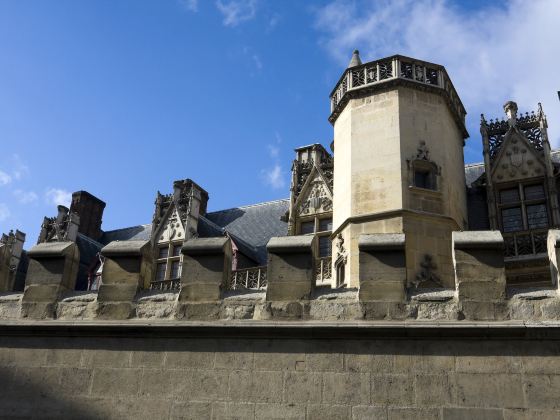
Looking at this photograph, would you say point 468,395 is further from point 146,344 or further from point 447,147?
point 447,147

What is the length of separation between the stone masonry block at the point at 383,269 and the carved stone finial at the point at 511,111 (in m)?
9.52

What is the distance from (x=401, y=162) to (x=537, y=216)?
338 centimetres

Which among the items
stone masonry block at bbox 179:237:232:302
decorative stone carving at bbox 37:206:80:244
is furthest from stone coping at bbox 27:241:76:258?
decorative stone carving at bbox 37:206:80:244

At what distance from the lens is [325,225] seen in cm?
1594

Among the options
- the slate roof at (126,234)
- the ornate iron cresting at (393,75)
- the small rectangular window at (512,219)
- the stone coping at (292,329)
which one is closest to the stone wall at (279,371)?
the stone coping at (292,329)

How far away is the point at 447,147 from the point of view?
13453 millimetres

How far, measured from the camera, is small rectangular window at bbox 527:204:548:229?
13375 mm

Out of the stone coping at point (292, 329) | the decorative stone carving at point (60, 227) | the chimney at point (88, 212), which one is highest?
the chimney at point (88, 212)

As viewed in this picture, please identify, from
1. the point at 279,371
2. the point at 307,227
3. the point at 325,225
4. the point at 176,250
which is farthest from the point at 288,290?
the point at 176,250

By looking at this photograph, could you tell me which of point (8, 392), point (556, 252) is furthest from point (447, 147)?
point (8, 392)

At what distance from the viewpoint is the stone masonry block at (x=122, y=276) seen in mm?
7055

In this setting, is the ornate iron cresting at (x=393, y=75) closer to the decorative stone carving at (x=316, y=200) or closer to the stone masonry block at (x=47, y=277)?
the decorative stone carving at (x=316, y=200)

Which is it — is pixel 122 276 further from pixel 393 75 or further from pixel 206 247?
pixel 393 75

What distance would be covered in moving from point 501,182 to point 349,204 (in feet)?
12.8
